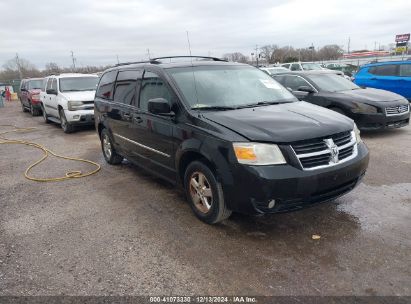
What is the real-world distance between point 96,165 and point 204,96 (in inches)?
139

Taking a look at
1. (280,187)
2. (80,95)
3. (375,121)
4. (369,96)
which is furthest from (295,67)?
(280,187)

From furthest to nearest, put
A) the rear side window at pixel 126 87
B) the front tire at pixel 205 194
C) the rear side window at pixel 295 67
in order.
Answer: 1. the rear side window at pixel 295 67
2. the rear side window at pixel 126 87
3. the front tire at pixel 205 194

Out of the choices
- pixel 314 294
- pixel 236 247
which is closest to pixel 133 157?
pixel 236 247

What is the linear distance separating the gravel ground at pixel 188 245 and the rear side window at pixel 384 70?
817 cm

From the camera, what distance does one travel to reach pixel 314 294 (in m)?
2.81

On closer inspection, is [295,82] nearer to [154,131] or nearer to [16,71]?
[154,131]

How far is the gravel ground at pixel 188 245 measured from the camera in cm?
302

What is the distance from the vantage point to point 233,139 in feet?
11.4

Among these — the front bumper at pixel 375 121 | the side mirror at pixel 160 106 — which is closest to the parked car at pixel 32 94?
the front bumper at pixel 375 121

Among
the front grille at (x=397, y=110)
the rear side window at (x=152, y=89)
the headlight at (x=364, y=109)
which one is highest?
the rear side window at (x=152, y=89)

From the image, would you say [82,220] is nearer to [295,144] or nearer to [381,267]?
[295,144]

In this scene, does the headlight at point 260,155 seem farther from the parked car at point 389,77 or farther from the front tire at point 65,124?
the parked car at point 389,77

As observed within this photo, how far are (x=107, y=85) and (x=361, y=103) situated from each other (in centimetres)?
552

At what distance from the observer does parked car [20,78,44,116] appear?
631 inches
